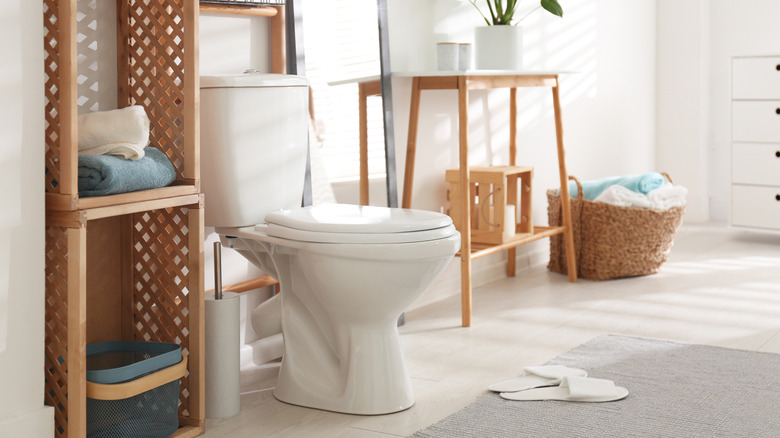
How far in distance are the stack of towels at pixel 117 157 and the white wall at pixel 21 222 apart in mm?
87

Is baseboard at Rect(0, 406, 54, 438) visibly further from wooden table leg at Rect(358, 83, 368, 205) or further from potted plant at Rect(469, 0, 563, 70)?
potted plant at Rect(469, 0, 563, 70)

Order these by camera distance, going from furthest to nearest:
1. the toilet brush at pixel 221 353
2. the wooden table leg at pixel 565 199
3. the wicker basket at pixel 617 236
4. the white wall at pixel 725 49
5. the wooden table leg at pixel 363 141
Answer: the white wall at pixel 725 49 < the wicker basket at pixel 617 236 < the wooden table leg at pixel 565 199 < the wooden table leg at pixel 363 141 < the toilet brush at pixel 221 353

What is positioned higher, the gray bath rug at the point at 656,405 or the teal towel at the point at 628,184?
the teal towel at the point at 628,184

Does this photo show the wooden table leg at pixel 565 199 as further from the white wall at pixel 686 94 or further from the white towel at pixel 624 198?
the white wall at pixel 686 94

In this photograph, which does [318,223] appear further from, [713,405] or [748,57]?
[748,57]

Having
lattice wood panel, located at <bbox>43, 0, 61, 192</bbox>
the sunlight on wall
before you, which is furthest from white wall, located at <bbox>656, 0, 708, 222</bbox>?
lattice wood panel, located at <bbox>43, 0, 61, 192</bbox>

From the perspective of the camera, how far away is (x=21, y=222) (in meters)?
1.65

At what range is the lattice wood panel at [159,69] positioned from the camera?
1.94 m

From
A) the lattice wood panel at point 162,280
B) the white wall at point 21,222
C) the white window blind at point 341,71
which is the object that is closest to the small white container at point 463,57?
the white window blind at point 341,71

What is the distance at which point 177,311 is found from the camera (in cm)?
198

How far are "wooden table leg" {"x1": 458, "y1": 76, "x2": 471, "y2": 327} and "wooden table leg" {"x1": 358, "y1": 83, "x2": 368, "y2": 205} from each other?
290 millimetres

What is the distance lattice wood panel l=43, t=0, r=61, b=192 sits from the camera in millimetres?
1701

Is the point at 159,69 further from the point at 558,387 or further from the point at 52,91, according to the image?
the point at 558,387

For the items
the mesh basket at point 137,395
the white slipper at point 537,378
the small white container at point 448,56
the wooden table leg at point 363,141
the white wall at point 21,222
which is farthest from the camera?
the small white container at point 448,56
